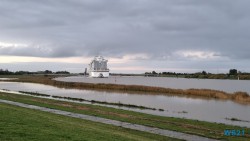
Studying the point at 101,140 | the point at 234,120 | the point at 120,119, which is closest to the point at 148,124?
the point at 120,119

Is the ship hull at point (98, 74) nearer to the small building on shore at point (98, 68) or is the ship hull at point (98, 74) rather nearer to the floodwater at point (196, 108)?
the small building on shore at point (98, 68)

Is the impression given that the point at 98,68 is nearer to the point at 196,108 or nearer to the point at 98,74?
the point at 98,74

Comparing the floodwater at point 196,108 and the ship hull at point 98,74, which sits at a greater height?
the ship hull at point 98,74

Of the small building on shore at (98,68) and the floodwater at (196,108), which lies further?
the small building on shore at (98,68)

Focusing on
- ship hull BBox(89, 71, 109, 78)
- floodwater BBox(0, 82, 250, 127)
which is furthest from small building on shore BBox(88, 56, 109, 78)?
floodwater BBox(0, 82, 250, 127)

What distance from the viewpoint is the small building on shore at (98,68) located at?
189 m

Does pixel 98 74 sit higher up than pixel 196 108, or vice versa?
pixel 98 74

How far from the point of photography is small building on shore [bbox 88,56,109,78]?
189350 millimetres

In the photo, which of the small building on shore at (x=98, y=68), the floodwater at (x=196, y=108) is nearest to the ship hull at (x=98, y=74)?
the small building on shore at (x=98, y=68)

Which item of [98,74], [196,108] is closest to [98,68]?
[98,74]

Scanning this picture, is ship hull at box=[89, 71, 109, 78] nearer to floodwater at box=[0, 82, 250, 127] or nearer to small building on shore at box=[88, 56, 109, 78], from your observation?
small building on shore at box=[88, 56, 109, 78]

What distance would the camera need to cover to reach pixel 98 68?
194625 mm

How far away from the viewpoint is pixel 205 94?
5494 cm

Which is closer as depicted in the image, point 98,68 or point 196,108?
point 196,108
